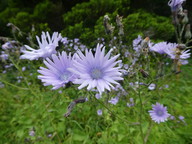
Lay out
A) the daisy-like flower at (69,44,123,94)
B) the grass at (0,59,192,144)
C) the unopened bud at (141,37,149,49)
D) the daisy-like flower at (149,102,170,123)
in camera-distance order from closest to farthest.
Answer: the daisy-like flower at (69,44,123,94), the unopened bud at (141,37,149,49), the grass at (0,59,192,144), the daisy-like flower at (149,102,170,123)

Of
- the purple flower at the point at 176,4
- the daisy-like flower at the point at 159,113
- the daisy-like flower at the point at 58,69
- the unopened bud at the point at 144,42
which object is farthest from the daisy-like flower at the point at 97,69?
the daisy-like flower at the point at 159,113

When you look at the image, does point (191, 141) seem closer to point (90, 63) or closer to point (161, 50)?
point (161, 50)

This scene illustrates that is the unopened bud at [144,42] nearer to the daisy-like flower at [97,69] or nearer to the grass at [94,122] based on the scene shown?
the grass at [94,122]

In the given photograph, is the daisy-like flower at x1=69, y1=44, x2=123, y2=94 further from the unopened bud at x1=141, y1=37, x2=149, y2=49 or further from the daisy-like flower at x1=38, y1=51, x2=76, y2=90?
the unopened bud at x1=141, y1=37, x2=149, y2=49

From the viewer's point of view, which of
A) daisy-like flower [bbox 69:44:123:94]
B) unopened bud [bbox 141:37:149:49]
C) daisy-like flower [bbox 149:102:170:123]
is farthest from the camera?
daisy-like flower [bbox 149:102:170:123]

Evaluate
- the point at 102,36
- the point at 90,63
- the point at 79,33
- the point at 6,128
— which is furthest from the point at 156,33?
the point at 90,63

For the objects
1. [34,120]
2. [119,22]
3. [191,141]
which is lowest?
[191,141]

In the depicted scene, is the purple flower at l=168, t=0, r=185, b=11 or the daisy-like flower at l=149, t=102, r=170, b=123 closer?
the purple flower at l=168, t=0, r=185, b=11

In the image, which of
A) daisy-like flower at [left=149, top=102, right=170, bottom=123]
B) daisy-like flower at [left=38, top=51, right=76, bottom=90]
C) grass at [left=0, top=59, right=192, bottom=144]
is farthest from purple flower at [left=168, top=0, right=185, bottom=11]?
daisy-like flower at [left=149, top=102, right=170, bottom=123]
